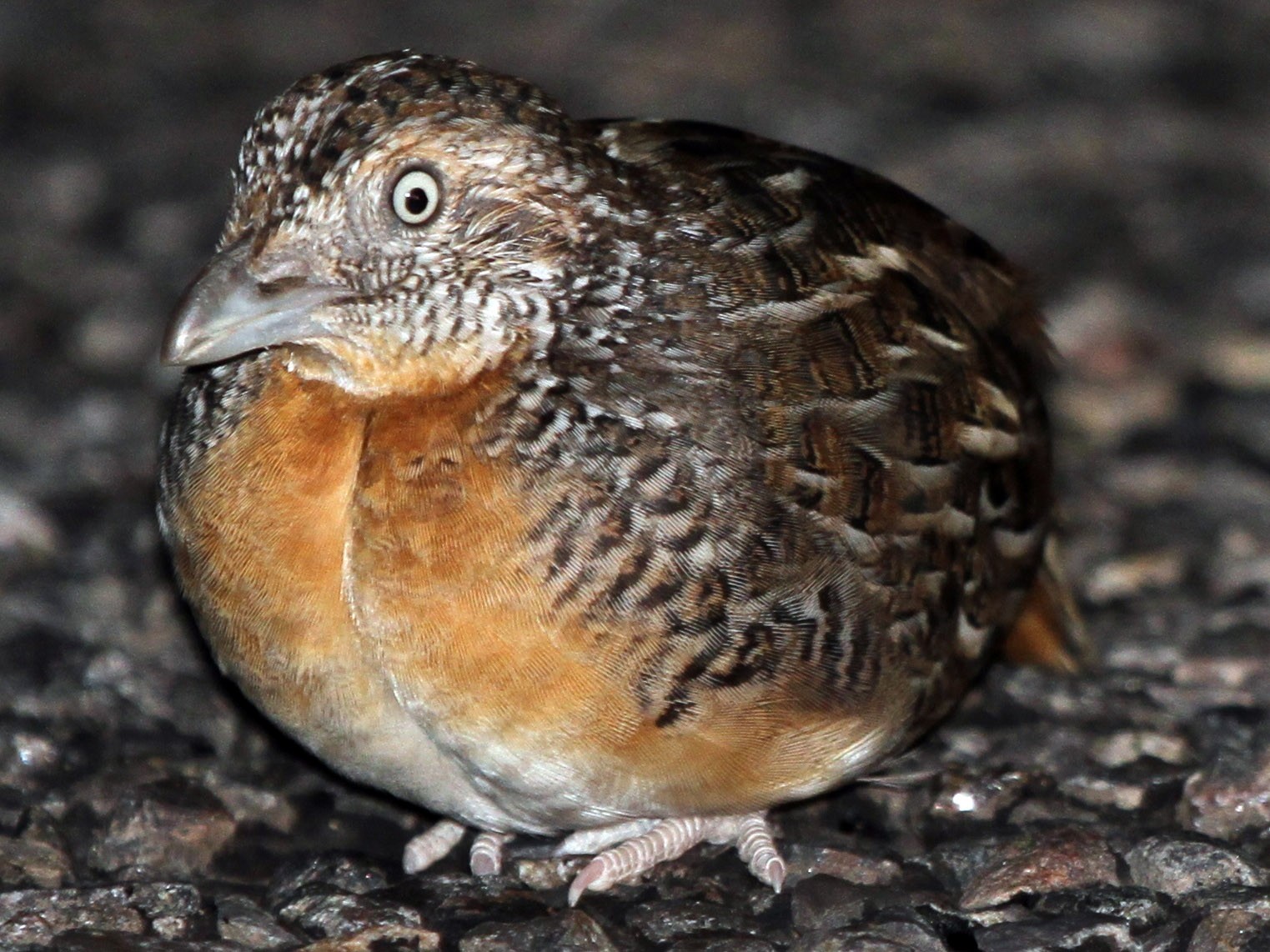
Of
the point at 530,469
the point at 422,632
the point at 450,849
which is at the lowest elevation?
the point at 450,849

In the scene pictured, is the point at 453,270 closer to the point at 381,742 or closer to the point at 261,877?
the point at 381,742

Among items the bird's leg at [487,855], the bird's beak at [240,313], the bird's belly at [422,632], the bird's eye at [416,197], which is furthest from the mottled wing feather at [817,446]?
the bird's leg at [487,855]

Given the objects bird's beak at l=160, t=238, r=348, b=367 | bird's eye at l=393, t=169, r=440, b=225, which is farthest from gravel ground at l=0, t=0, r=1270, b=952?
bird's eye at l=393, t=169, r=440, b=225

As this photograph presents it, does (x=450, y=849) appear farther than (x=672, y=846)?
Yes

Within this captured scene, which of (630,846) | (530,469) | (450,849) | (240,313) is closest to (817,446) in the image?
(530,469)

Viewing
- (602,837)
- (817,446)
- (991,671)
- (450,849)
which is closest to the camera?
(817,446)

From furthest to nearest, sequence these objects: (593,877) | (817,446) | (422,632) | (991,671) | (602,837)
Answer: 1. (991,671)
2. (602,837)
3. (593,877)
4. (817,446)
5. (422,632)

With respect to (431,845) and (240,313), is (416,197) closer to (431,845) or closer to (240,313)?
(240,313)
